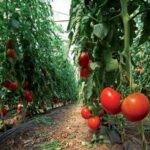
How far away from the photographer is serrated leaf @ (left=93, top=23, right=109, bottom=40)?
1.32 meters

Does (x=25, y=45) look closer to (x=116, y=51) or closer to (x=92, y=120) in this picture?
(x=92, y=120)

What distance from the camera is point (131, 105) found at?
93cm

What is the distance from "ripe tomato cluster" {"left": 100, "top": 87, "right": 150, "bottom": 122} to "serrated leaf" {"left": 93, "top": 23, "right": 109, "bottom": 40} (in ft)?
1.19

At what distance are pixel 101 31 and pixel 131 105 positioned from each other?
0.48 m

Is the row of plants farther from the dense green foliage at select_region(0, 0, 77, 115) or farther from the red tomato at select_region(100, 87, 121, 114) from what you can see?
the dense green foliage at select_region(0, 0, 77, 115)

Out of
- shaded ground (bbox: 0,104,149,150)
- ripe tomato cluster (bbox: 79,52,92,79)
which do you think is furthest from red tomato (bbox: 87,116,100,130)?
ripe tomato cluster (bbox: 79,52,92,79)

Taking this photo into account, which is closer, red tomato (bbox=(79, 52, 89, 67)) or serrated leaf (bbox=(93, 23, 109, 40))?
serrated leaf (bbox=(93, 23, 109, 40))

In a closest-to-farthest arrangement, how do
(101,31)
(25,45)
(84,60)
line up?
1. (101,31)
2. (84,60)
3. (25,45)

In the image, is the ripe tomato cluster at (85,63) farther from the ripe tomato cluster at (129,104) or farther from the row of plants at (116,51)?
the ripe tomato cluster at (129,104)

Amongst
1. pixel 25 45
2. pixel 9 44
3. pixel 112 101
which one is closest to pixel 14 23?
pixel 9 44

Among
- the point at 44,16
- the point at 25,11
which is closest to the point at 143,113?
the point at 25,11

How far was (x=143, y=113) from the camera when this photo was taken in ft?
3.09

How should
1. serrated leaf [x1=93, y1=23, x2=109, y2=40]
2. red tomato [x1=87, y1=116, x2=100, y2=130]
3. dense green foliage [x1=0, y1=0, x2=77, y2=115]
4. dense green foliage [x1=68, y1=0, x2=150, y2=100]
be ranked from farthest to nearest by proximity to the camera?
dense green foliage [x1=0, y1=0, x2=77, y2=115], red tomato [x1=87, y1=116, x2=100, y2=130], serrated leaf [x1=93, y1=23, x2=109, y2=40], dense green foliage [x1=68, y1=0, x2=150, y2=100]

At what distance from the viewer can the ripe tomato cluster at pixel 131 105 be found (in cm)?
93
